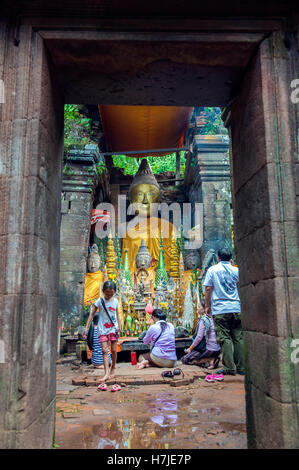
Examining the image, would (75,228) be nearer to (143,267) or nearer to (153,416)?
(143,267)

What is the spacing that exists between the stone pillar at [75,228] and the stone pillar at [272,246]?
6.10m

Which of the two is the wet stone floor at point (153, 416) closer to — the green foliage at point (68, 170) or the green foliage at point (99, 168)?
the green foliage at point (68, 170)

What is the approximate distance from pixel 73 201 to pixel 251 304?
705 cm

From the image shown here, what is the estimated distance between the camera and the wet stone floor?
2.86 m

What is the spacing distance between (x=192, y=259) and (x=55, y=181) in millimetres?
8500

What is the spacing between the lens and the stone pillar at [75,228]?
8336 millimetres

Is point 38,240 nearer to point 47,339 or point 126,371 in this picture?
point 47,339

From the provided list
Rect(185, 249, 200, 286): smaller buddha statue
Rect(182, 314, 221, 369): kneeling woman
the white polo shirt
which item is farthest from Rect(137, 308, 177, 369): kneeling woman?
Rect(185, 249, 200, 286): smaller buddha statue

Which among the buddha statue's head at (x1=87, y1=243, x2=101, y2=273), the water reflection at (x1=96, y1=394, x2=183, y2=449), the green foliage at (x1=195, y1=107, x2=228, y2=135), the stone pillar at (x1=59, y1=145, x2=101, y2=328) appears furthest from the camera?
the green foliage at (x1=195, y1=107, x2=228, y2=135)

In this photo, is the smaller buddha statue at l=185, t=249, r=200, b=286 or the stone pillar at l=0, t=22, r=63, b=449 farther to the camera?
the smaller buddha statue at l=185, t=249, r=200, b=286

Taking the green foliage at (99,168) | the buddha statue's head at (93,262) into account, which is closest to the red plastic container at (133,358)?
the buddha statue's head at (93,262)

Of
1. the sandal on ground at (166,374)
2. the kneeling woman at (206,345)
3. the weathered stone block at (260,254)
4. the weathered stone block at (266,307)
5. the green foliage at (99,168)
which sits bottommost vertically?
the sandal on ground at (166,374)

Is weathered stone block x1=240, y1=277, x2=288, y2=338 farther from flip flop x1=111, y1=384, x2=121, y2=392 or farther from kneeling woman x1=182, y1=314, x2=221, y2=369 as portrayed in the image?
kneeling woman x1=182, y1=314, x2=221, y2=369

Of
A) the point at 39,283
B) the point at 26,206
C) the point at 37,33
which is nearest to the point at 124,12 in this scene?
the point at 37,33
